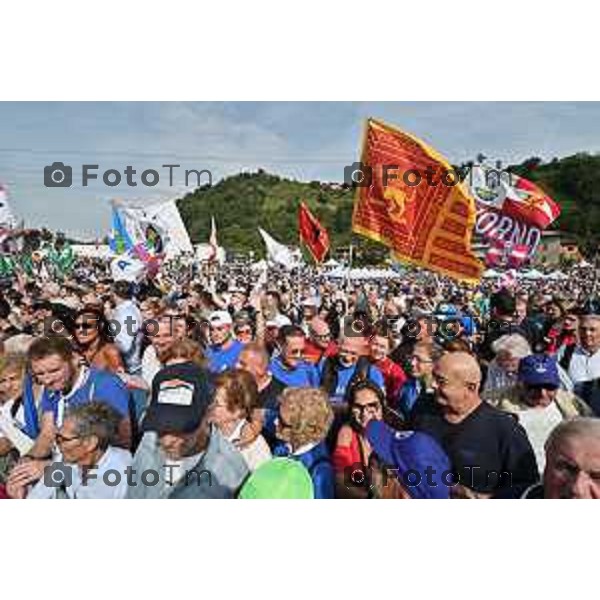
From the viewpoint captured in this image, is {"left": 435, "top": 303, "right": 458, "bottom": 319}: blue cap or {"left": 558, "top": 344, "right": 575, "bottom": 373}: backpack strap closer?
{"left": 558, "top": 344, "right": 575, "bottom": 373}: backpack strap

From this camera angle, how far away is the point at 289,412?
4.05 meters

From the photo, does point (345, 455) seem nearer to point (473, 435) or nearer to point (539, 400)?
point (473, 435)

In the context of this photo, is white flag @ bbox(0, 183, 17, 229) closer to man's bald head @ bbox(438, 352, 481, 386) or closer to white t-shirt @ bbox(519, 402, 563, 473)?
man's bald head @ bbox(438, 352, 481, 386)

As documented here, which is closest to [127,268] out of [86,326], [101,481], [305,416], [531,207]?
[86,326]

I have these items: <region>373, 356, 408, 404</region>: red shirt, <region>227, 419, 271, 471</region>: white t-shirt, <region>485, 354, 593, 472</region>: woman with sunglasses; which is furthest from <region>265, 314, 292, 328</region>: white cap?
<region>485, 354, 593, 472</region>: woman with sunglasses

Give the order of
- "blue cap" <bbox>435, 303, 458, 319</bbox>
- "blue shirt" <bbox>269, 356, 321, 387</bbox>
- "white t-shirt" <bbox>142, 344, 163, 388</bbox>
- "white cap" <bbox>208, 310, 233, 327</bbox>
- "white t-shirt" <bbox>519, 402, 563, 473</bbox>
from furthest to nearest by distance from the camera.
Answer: "blue cap" <bbox>435, 303, 458, 319</bbox> < "white cap" <bbox>208, 310, 233, 327</bbox> < "blue shirt" <bbox>269, 356, 321, 387</bbox> < "white t-shirt" <bbox>142, 344, 163, 388</bbox> < "white t-shirt" <bbox>519, 402, 563, 473</bbox>

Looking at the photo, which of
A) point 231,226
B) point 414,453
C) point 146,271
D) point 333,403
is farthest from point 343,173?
point 146,271

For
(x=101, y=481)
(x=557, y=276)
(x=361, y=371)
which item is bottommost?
(x=101, y=481)

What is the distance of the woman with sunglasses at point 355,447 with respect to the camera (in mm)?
4105

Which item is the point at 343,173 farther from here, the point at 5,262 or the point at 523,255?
the point at 5,262

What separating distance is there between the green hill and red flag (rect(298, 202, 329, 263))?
0.04 m

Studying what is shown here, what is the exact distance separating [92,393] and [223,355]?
1.09 metres

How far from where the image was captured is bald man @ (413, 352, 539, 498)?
3.87 metres

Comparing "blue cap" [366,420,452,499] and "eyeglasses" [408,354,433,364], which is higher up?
"eyeglasses" [408,354,433,364]
